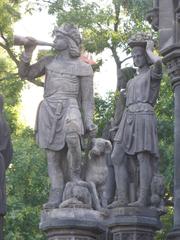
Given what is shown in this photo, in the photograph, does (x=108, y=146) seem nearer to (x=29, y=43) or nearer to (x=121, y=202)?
(x=121, y=202)

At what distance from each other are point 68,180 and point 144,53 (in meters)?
2.49

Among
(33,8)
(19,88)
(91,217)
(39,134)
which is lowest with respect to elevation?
(91,217)

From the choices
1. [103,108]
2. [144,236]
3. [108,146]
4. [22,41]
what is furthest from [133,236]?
[103,108]

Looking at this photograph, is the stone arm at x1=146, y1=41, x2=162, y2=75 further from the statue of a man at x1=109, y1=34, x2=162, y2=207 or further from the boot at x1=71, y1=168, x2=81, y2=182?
the boot at x1=71, y1=168, x2=81, y2=182

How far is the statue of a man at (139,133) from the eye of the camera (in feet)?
52.5

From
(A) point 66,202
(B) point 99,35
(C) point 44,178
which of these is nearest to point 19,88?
(B) point 99,35

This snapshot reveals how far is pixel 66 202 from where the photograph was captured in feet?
49.5

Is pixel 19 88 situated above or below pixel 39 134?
above

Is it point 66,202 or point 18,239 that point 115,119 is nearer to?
point 66,202

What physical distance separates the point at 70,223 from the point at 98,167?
3.69 ft

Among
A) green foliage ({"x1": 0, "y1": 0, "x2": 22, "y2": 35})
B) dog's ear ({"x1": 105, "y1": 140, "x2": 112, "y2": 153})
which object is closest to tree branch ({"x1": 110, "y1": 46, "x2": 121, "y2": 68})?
green foliage ({"x1": 0, "y1": 0, "x2": 22, "y2": 35})

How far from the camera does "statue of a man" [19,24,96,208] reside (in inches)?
607

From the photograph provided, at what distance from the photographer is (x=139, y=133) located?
16234mm

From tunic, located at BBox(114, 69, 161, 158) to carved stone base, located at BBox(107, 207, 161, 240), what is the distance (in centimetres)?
97
